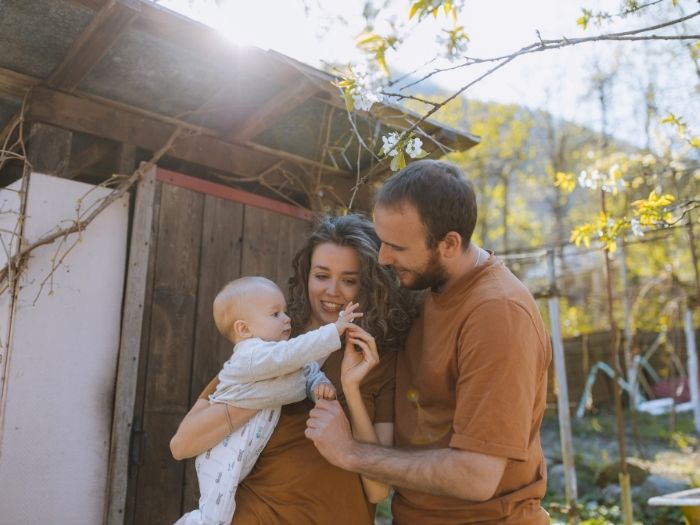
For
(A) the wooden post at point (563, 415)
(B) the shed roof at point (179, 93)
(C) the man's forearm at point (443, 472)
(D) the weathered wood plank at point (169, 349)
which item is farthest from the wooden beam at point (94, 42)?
(A) the wooden post at point (563, 415)

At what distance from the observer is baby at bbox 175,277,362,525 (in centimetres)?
214

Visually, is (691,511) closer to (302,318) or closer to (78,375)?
(302,318)

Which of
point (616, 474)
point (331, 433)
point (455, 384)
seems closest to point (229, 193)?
point (331, 433)

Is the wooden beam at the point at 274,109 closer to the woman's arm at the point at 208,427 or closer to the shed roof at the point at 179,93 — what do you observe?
the shed roof at the point at 179,93

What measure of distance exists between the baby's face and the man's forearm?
64cm

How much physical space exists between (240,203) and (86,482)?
174 cm

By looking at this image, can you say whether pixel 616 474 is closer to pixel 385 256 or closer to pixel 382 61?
pixel 385 256

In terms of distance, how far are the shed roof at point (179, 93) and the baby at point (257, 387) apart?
0.83 m

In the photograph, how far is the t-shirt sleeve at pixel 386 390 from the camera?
230cm

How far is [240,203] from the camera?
3912 mm

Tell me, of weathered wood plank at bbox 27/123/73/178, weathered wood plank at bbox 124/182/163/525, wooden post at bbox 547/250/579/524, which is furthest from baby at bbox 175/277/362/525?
wooden post at bbox 547/250/579/524

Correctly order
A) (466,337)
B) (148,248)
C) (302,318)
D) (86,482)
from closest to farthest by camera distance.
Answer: (466,337) < (302,318) < (86,482) < (148,248)

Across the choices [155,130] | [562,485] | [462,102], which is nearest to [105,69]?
[155,130]

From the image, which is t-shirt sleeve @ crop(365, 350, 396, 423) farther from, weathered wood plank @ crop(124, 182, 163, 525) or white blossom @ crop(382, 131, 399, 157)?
weathered wood plank @ crop(124, 182, 163, 525)
